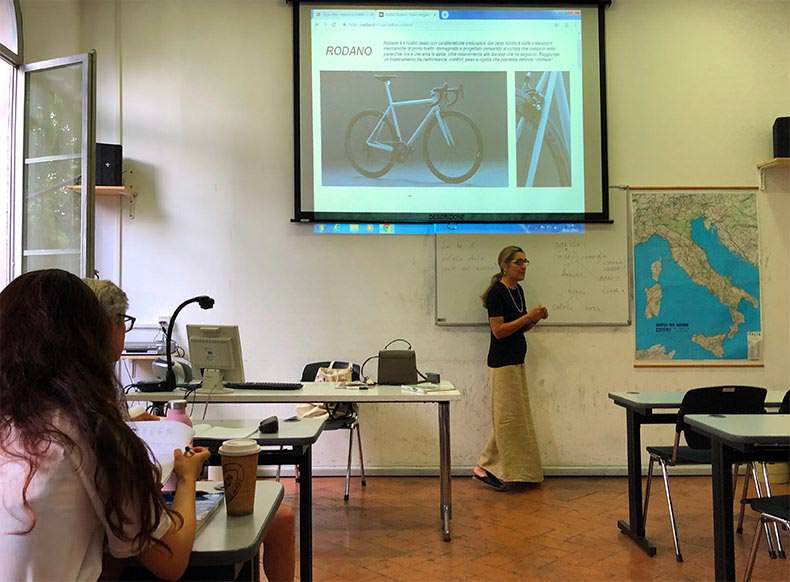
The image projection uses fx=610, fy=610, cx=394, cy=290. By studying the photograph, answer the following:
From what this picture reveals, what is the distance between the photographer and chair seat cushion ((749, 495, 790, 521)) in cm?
204

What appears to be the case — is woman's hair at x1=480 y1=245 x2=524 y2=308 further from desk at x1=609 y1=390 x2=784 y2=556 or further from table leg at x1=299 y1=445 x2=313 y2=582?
table leg at x1=299 y1=445 x2=313 y2=582

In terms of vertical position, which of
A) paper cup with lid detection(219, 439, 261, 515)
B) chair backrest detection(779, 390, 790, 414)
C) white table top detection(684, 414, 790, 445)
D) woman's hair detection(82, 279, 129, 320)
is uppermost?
woman's hair detection(82, 279, 129, 320)

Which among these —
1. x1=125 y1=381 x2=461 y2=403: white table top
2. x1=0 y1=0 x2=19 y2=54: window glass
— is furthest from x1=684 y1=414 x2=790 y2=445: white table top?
x1=0 y1=0 x2=19 y2=54: window glass

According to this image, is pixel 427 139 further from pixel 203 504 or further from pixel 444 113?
pixel 203 504

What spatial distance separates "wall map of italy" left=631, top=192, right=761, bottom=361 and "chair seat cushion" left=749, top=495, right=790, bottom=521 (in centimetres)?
249

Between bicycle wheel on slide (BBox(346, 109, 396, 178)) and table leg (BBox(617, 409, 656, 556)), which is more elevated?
bicycle wheel on slide (BBox(346, 109, 396, 178))

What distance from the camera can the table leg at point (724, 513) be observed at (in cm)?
218

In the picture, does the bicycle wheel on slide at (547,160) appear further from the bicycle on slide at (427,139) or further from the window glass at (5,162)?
the window glass at (5,162)

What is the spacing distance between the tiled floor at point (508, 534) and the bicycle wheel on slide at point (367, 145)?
2.32 metres

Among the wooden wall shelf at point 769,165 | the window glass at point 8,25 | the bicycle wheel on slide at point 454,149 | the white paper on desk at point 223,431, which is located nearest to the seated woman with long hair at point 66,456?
the white paper on desk at point 223,431

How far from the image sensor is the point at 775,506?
212cm

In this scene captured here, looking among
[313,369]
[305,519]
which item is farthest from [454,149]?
[305,519]

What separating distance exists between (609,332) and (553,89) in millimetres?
1896

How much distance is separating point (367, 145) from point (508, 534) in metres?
2.88
